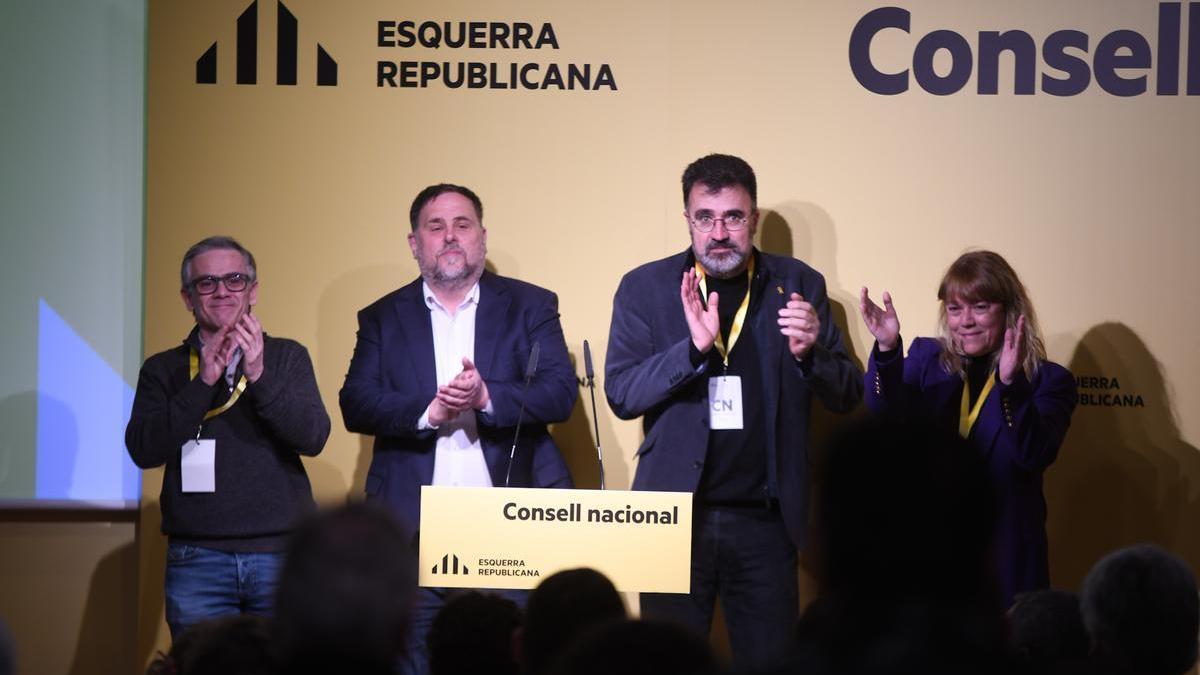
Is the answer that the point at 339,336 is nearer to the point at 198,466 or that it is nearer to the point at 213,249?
the point at 213,249

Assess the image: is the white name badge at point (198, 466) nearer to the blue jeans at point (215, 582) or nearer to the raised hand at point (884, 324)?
the blue jeans at point (215, 582)

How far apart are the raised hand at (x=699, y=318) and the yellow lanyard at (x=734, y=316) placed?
0.13 meters

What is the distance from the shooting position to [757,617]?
4.70 m

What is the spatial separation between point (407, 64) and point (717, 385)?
2087 millimetres

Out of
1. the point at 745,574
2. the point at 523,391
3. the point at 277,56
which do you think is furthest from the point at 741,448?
the point at 277,56

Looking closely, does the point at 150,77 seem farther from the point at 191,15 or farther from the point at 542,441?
the point at 542,441

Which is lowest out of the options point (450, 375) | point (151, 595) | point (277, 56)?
point (151, 595)

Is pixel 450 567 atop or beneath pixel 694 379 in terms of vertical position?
beneath

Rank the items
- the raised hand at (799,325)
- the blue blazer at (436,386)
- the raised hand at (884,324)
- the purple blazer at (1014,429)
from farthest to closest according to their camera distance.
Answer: the raised hand at (884,324) → the blue blazer at (436,386) → the purple blazer at (1014,429) → the raised hand at (799,325)

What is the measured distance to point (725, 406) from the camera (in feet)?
15.6

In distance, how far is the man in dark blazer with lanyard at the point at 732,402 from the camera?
183 inches

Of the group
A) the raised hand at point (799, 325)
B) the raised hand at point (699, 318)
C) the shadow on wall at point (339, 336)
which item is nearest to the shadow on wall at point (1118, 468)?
the raised hand at point (799, 325)

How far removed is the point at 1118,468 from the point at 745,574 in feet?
6.36

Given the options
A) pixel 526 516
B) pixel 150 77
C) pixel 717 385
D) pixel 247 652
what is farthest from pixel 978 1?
pixel 247 652
